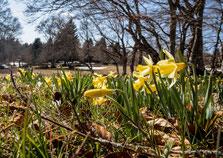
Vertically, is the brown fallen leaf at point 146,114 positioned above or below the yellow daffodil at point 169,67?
below

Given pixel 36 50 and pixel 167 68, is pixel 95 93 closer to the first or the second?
pixel 167 68

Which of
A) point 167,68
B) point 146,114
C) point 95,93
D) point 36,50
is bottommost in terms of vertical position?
point 146,114

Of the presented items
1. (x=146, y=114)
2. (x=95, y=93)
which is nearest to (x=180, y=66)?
(x=95, y=93)

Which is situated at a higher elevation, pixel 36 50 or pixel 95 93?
pixel 36 50

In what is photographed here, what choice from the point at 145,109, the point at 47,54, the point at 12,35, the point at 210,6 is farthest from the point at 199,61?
the point at 12,35

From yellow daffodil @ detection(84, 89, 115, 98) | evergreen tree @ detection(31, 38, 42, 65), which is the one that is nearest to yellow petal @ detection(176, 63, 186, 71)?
yellow daffodil @ detection(84, 89, 115, 98)

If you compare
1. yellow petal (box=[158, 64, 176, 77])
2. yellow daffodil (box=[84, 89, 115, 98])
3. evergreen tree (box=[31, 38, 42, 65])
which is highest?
evergreen tree (box=[31, 38, 42, 65])

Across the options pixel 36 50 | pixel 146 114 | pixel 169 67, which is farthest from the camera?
pixel 36 50

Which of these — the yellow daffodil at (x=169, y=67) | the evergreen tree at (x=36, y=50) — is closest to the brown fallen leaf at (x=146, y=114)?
the yellow daffodil at (x=169, y=67)

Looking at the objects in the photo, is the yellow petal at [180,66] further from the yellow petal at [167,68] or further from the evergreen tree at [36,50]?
the evergreen tree at [36,50]

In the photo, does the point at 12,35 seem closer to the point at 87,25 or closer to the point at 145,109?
the point at 87,25

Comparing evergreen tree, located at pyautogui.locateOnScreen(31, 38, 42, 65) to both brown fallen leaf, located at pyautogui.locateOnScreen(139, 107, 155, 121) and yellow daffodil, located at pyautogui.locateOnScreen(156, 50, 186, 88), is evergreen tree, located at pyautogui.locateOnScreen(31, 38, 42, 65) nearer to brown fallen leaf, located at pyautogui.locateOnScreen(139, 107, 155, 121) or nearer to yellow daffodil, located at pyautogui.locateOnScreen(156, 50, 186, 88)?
brown fallen leaf, located at pyautogui.locateOnScreen(139, 107, 155, 121)

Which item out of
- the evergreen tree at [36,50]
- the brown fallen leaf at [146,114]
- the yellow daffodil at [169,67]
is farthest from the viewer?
the evergreen tree at [36,50]

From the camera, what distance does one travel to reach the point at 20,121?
0.85m
